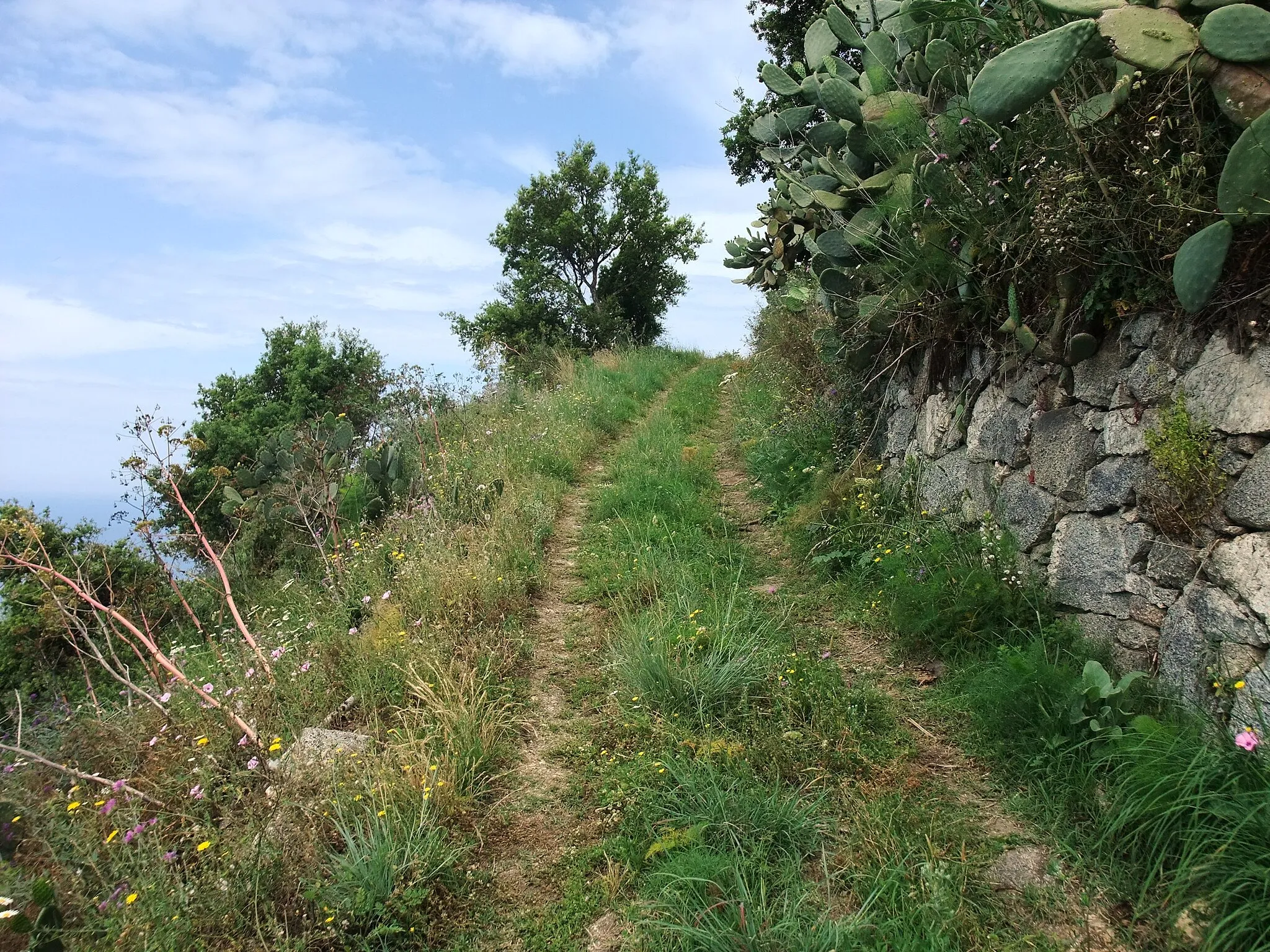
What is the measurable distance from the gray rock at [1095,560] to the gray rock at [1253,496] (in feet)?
1.33

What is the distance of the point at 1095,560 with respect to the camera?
358 cm

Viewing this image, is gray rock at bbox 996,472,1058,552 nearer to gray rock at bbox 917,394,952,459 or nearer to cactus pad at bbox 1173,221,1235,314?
gray rock at bbox 917,394,952,459

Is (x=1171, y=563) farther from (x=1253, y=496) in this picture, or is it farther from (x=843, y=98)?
(x=843, y=98)

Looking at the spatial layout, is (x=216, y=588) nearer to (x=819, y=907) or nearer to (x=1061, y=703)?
(x=819, y=907)

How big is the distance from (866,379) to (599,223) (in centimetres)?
2262

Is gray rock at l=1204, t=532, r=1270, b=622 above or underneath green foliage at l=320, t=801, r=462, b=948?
above

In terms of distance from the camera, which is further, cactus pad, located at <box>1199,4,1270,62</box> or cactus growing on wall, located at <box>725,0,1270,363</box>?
cactus growing on wall, located at <box>725,0,1270,363</box>

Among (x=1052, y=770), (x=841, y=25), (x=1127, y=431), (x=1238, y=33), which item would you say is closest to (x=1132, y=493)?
(x=1127, y=431)

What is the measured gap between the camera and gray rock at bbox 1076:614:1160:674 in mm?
3240

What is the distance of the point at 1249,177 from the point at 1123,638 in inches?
78.8

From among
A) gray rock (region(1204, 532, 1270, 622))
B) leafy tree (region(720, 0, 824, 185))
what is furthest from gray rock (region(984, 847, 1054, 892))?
leafy tree (region(720, 0, 824, 185))

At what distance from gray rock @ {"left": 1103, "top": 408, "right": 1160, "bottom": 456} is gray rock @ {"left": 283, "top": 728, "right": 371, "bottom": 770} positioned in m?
3.98

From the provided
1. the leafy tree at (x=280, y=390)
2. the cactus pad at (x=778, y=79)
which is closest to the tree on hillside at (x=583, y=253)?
the leafy tree at (x=280, y=390)

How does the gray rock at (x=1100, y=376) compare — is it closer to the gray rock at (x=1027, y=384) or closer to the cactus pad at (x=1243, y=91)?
the gray rock at (x=1027, y=384)
